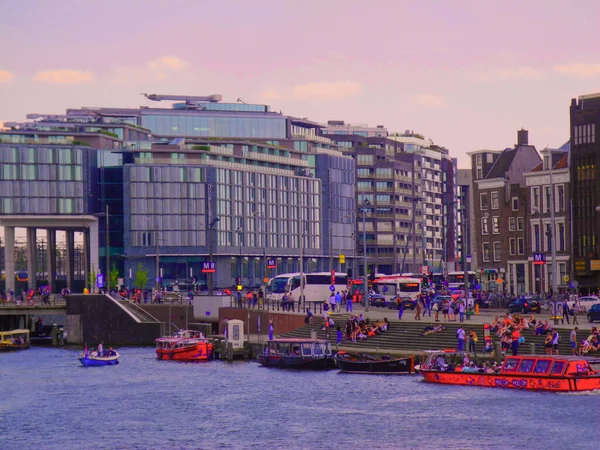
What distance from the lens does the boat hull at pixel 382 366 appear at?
82.6m

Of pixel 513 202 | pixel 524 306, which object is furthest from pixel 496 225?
pixel 524 306

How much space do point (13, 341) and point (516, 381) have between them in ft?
218

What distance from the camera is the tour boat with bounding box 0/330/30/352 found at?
12394cm

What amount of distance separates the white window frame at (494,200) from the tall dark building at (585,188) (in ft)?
46.6

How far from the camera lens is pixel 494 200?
15050 cm

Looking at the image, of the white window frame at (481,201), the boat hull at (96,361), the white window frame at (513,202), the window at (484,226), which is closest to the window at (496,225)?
the window at (484,226)

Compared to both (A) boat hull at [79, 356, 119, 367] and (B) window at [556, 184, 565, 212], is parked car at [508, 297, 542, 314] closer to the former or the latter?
(A) boat hull at [79, 356, 119, 367]

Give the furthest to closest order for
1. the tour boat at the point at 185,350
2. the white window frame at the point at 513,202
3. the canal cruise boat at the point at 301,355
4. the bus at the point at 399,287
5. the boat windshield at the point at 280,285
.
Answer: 1. the white window frame at the point at 513,202
2. the bus at the point at 399,287
3. the boat windshield at the point at 280,285
4. the tour boat at the point at 185,350
5. the canal cruise boat at the point at 301,355

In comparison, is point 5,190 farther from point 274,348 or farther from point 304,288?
point 274,348

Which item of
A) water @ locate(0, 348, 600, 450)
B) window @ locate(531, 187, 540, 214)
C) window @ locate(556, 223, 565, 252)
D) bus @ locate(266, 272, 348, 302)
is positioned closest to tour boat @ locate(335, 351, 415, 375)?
water @ locate(0, 348, 600, 450)

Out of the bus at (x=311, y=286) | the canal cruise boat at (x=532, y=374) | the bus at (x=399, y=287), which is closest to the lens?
the canal cruise boat at (x=532, y=374)

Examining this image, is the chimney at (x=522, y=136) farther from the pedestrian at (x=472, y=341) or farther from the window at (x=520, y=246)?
the pedestrian at (x=472, y=341)

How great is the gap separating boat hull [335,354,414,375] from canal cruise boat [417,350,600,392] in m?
4.90

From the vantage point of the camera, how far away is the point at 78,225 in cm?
19388
